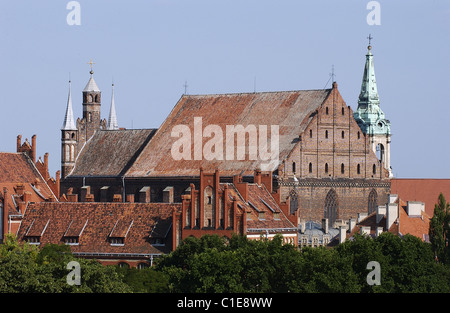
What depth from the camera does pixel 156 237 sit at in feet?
372

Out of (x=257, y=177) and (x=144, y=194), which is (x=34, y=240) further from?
(x=144, y=194)

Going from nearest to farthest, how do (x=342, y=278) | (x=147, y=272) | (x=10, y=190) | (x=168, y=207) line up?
(x=342, y=278)
(x=147, y=272)
(x=168, y=207)
(x=10, y=190)

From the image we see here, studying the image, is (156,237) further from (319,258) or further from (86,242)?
(319,258)

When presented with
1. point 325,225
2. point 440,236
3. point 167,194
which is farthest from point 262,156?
point 440,236

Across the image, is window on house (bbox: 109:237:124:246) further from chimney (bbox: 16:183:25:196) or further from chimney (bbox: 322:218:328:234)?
chimney (bbox: 322:218:328:234)

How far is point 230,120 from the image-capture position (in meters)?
150

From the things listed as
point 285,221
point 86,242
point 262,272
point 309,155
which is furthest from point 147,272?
point 309,155

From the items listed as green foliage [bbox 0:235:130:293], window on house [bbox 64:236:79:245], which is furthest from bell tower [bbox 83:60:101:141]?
green foliage [bbox 0:235:130:293]

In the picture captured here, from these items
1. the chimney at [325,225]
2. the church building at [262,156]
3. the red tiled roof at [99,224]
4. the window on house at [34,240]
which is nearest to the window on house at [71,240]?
the red tiled roof at [99,224]

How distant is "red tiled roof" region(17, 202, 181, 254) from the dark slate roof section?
32.6 m

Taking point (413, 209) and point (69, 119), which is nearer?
point (413, 209)

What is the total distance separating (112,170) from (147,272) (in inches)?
2209

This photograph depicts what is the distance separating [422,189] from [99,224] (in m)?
65.9

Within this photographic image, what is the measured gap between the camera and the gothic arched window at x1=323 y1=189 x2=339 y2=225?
143188mm
